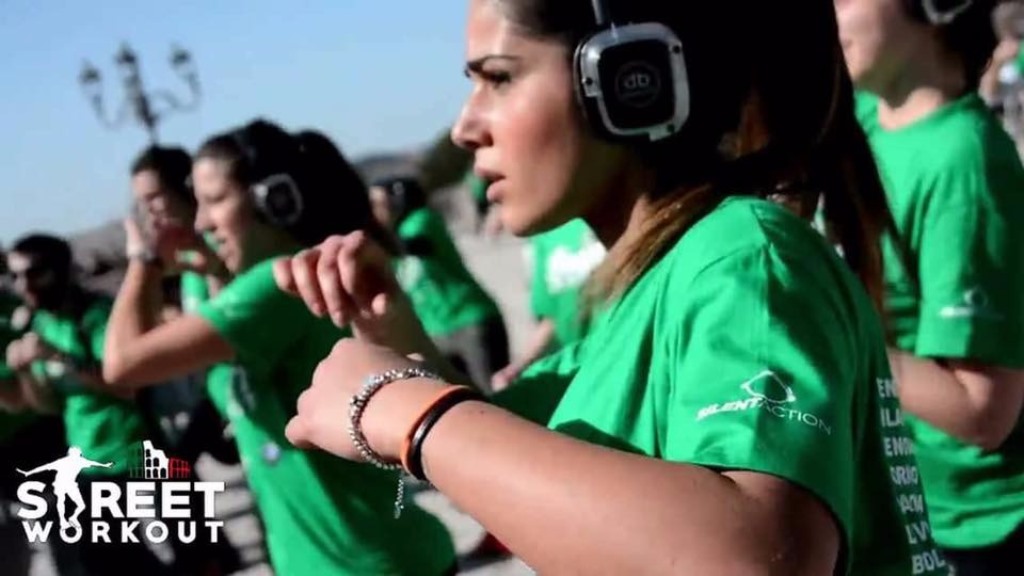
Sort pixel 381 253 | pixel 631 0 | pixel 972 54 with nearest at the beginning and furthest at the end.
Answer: pixel 631 0 → pixel 381 253 → pixel 972 54

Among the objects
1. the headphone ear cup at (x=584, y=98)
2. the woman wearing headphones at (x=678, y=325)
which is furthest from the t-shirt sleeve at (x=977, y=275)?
the headphone ear cup at (x=584, y=98)

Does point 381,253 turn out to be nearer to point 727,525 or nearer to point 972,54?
point 727,525

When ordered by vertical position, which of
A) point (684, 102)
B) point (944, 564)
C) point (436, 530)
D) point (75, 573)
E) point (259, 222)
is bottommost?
point (75, 573)

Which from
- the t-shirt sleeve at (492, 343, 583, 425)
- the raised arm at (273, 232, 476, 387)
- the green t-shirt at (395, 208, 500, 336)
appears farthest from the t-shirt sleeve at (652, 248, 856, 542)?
the green t-shirt at (395, 208, 500, 336)

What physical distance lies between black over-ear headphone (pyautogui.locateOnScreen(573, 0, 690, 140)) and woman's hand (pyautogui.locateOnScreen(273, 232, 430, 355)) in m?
0.33

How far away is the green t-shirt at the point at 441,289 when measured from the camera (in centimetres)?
512

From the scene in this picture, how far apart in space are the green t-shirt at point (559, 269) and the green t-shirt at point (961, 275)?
1841 mm

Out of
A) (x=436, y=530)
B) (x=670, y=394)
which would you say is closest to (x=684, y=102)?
(x=670, y=394)

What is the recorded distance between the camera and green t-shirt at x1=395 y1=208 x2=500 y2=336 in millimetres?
5117

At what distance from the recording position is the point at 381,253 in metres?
1.33

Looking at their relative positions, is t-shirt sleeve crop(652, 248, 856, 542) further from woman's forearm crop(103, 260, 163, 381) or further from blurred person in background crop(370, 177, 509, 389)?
blurred person in background crop(370, 177, 509, 389)

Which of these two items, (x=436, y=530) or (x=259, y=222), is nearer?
(x=436, y=530)

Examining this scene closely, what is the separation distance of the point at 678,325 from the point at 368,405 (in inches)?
9.9

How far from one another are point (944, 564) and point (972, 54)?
1184 mm
